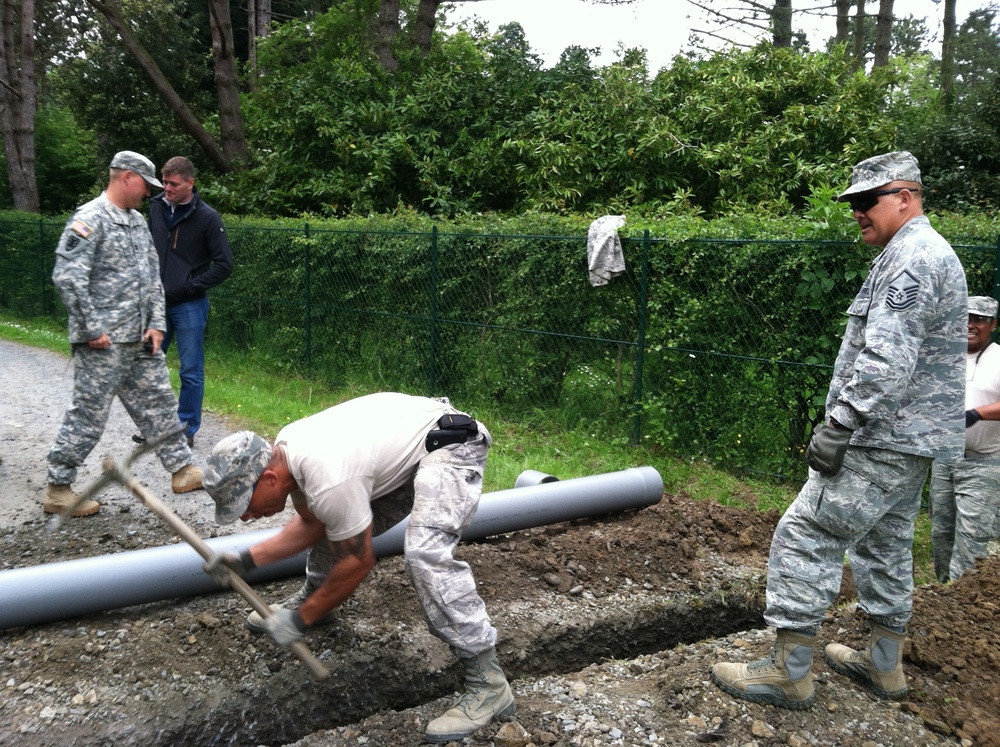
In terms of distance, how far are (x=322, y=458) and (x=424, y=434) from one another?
1.58ft

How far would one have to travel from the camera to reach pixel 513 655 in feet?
13.3

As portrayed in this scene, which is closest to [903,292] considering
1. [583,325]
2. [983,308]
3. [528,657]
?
[983,308]

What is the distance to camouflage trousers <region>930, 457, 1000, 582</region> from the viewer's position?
4.32 meters

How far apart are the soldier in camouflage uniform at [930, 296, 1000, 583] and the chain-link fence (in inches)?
34.8

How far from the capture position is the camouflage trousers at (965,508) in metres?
4.32

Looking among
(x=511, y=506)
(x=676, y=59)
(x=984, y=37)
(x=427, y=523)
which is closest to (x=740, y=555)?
(x=511, y=506)

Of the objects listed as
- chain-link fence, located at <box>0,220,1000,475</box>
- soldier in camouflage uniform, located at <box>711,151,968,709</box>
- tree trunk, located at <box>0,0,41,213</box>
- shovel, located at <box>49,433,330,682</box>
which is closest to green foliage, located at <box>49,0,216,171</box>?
tree trunk, located at <box>0,0,41,213</box>

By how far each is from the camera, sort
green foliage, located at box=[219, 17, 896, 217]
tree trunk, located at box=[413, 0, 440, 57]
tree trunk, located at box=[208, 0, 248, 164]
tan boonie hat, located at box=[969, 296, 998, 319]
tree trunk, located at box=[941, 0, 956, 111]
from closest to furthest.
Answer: tan boonie hat, located at box=[969, 296, 998, 319], green foliage, located at box=[219, 17, 896, 217], tree trunk, located at box=[208, 0, 248, 164], tree trunk, located at box=[941, 0, 956, 111], tree trunk, located at box=[413, 0, 440, 57]

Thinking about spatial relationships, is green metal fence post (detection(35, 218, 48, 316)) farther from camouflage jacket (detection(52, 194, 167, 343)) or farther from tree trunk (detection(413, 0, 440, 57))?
camouflage jacket (detection(52, 194, 167, 343))

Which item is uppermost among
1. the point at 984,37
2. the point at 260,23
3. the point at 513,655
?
the point at 260,23

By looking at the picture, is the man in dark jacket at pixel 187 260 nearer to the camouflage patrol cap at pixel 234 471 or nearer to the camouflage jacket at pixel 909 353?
the camouflage patrol cap at pixel 234 471

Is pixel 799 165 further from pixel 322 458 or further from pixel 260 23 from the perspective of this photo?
pixel 260 23

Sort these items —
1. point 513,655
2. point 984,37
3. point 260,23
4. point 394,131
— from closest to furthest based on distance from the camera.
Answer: point 513,655
point 394,131
point 984,37
point 260,23

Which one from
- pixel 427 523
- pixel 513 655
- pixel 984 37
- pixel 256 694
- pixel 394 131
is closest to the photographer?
pixel 427 523
